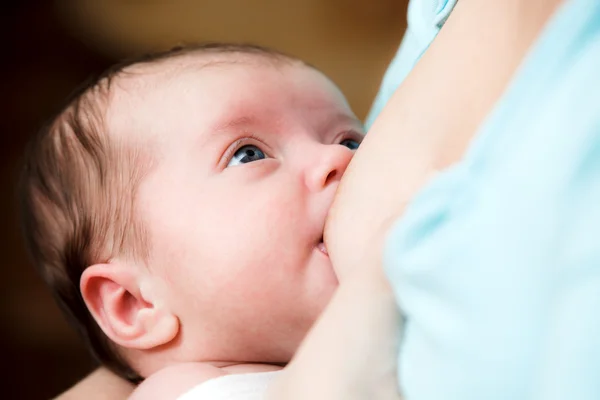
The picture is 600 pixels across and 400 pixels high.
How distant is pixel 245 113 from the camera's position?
86cm

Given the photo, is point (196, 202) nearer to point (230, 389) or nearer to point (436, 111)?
point (230, 389)

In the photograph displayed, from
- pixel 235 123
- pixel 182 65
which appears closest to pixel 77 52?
pixel 182 65

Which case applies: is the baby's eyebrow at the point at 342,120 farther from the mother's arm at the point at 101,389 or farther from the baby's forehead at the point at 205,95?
the mother's arm at the point at 101,389

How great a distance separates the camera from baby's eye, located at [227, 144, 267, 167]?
843 millimetres

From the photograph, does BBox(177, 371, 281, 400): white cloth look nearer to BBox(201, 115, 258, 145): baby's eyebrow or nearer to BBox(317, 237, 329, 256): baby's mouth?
BBox(317, 237, 329, 256): baby's mouth

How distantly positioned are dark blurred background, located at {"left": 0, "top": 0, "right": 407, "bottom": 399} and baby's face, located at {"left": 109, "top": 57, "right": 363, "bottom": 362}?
1.12 meters

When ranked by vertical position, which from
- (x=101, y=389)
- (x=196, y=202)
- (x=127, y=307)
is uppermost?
(x=196, y=202)

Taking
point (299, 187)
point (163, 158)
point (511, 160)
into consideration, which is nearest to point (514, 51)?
point (511, 160)

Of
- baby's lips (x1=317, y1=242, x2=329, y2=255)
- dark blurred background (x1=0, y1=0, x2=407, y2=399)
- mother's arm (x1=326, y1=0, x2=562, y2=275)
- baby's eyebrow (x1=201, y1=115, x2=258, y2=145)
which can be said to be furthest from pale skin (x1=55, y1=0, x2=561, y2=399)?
dark blurred background (x1=0, y1=0, x2=407, y2=399)

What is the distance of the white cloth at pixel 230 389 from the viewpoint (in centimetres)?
70

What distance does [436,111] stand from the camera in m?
0.55

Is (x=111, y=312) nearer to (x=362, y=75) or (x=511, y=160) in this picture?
(x=511, y=160)

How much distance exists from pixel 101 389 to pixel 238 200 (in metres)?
0.34

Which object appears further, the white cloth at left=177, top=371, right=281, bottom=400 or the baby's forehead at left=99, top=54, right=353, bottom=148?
the baby's forehead at left=99, top=54, right=353, bottom=148
